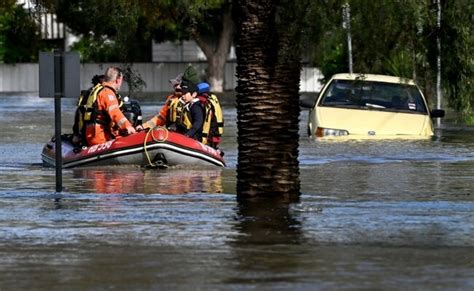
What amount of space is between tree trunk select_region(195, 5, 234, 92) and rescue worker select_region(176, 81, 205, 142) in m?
40.3

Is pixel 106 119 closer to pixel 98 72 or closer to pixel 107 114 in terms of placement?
pixel 107 114

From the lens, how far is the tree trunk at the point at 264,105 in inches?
647

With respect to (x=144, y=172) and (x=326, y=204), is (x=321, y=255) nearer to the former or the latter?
(x=326, y=204)

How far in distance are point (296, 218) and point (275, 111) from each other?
60.2 inches

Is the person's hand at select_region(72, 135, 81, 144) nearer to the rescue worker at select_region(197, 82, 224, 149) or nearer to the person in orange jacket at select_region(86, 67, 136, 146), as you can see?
the person in orange jacket at select_region(86, 67, 136, 146)

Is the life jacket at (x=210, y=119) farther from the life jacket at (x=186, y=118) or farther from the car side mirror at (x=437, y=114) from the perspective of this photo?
the car side mirror at (x=437, y=114)

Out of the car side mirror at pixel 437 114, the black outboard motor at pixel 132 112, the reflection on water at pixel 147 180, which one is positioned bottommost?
the reflection on water at pixel 147 180

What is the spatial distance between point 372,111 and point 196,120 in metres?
6.46

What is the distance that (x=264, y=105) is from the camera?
54.3 ft

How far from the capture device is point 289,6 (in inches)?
606

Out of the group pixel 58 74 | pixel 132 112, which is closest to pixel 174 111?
pixel 132 112

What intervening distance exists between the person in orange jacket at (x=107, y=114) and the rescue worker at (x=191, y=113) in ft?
2.60

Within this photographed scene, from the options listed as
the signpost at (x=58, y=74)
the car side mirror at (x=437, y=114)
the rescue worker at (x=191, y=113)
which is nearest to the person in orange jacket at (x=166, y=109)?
the rescue worker at (x=191, y=113)

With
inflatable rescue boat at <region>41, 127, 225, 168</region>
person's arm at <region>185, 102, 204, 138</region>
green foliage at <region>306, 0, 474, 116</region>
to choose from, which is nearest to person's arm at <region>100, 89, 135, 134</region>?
inflatable rescue boat at <region>41, 127, 225, 168</region>
